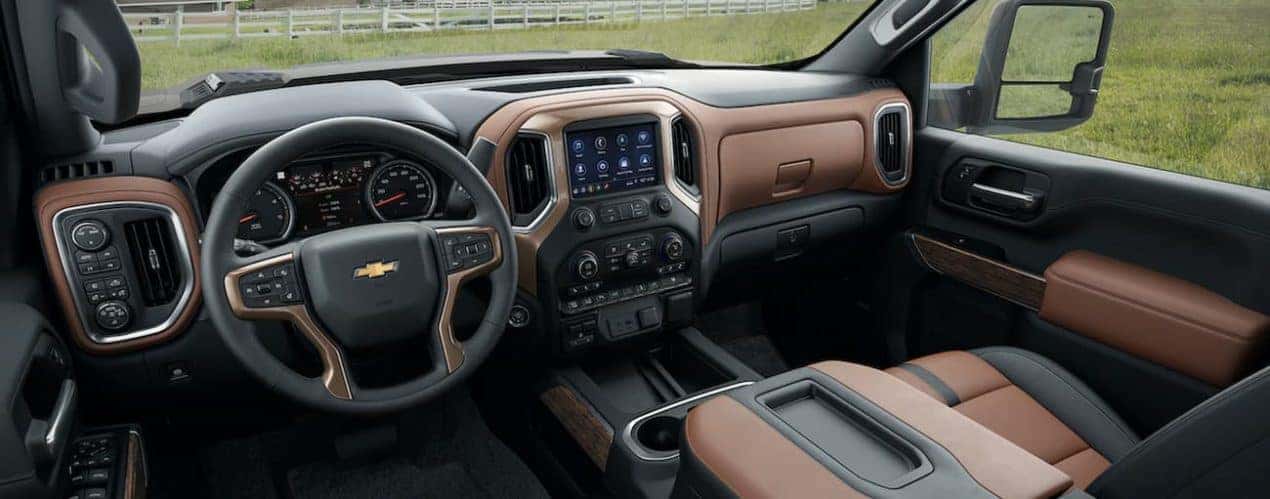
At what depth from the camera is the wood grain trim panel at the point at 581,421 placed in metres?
2.18

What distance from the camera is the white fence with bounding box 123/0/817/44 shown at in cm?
196

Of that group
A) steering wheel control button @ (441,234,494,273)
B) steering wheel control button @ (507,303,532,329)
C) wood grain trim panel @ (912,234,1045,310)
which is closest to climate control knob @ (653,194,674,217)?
steering wheel control button @ (507,303,532,329)

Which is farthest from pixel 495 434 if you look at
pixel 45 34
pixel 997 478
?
pixel 997 478

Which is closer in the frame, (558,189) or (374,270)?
(374,270)

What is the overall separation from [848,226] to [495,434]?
52.6 inches

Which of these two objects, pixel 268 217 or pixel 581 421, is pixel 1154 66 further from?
pixel 268 217

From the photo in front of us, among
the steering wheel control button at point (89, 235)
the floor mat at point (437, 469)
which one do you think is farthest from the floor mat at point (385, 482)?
the steering wheel control button at point (89, 235)

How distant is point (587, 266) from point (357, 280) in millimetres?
767

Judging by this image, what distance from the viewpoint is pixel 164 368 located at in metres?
1.89

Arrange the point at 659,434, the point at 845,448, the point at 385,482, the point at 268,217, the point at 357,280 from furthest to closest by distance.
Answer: the point at 385,482
the point at 659,434
the point at 268,217
the point at 357,280
the point at 845,448

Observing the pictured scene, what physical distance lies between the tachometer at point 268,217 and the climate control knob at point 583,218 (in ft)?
2.27

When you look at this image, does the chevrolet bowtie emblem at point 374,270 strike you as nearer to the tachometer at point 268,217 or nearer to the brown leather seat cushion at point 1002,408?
the tachometer at point 268,217

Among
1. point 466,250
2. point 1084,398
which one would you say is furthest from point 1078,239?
point 466,250

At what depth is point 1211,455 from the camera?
40.2 inches
